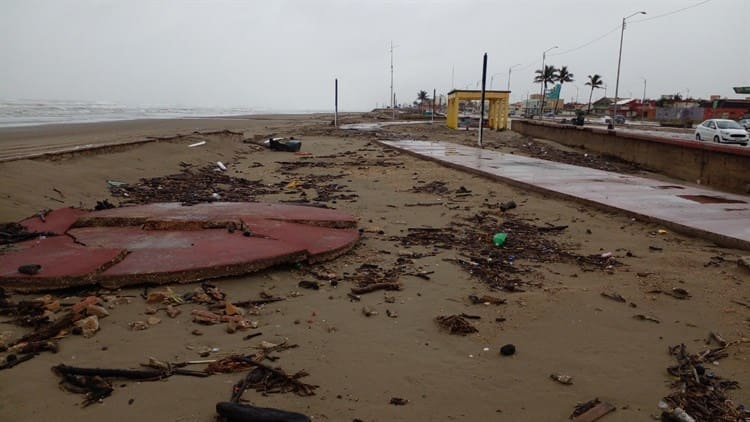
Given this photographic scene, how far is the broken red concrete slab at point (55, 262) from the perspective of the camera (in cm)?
362

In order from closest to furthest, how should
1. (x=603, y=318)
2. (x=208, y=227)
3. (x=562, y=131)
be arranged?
(x=603, y=318) → (x=208, y=227) → (x=562, y=131)

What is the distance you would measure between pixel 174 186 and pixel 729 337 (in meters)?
8.60

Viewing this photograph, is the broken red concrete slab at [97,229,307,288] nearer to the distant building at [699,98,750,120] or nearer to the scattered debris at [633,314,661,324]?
the scattered debris at [633,314,661,324]

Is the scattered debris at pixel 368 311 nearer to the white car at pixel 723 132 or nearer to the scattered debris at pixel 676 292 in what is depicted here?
the scattered debris at pixel 676 292

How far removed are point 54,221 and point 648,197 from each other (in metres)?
8.01

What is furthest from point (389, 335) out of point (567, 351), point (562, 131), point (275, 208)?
point (562, 131)

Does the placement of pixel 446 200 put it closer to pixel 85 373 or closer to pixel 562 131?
pixel 85 373

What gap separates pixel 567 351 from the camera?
10.1ft

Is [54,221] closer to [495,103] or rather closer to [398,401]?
[398,401]

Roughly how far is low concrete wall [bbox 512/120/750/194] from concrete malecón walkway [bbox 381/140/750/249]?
3.65 metres

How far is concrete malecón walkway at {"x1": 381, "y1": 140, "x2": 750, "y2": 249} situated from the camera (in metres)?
5.86

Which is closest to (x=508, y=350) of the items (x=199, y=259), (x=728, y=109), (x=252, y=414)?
(x=252, y=414)

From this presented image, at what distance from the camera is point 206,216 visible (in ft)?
18.0

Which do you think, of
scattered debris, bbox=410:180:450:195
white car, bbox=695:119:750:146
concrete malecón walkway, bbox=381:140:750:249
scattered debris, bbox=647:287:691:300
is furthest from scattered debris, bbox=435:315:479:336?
white car, bbox=695:119:750:146
